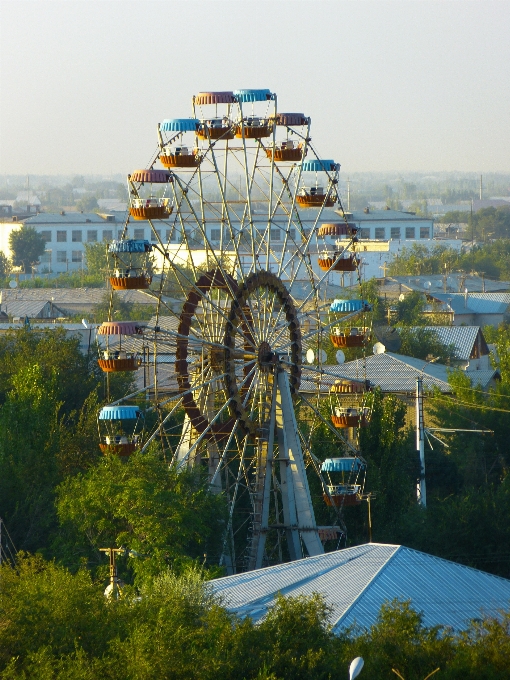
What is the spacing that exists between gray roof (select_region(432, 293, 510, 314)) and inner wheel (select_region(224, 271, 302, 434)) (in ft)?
171

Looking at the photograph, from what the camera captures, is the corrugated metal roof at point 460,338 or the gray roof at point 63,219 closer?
the corrugated metal roof at point 460,338

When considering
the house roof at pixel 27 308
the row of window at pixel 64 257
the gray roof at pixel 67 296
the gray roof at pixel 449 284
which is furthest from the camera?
the row of window at pixel 64 257

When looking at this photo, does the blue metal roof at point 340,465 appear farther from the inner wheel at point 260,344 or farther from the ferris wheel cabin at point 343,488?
the inner wheel at point 260,344

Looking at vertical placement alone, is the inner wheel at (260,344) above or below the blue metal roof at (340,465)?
above

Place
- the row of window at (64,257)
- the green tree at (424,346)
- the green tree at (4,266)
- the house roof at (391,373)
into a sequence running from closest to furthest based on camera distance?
the house roof at (391,373), the green tree at (424,346), the green tree at (4,266), the row of window at (64,257)

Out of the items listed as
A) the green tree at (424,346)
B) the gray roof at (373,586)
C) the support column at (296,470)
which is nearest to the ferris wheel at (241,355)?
the support column at (296,470)

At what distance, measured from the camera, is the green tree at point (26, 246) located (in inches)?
5325

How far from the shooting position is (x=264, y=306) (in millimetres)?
34219

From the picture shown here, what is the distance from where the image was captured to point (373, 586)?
925 inches

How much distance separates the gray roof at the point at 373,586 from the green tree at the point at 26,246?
11149 centimetres

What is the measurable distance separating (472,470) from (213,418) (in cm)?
1466

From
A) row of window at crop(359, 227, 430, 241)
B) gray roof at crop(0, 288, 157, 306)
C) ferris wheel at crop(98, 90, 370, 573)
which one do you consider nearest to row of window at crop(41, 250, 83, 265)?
row of window at crop(359, 227, 430, 241)

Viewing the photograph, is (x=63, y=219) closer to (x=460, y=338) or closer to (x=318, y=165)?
(x=460, y=338)

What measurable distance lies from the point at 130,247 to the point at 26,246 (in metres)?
106
